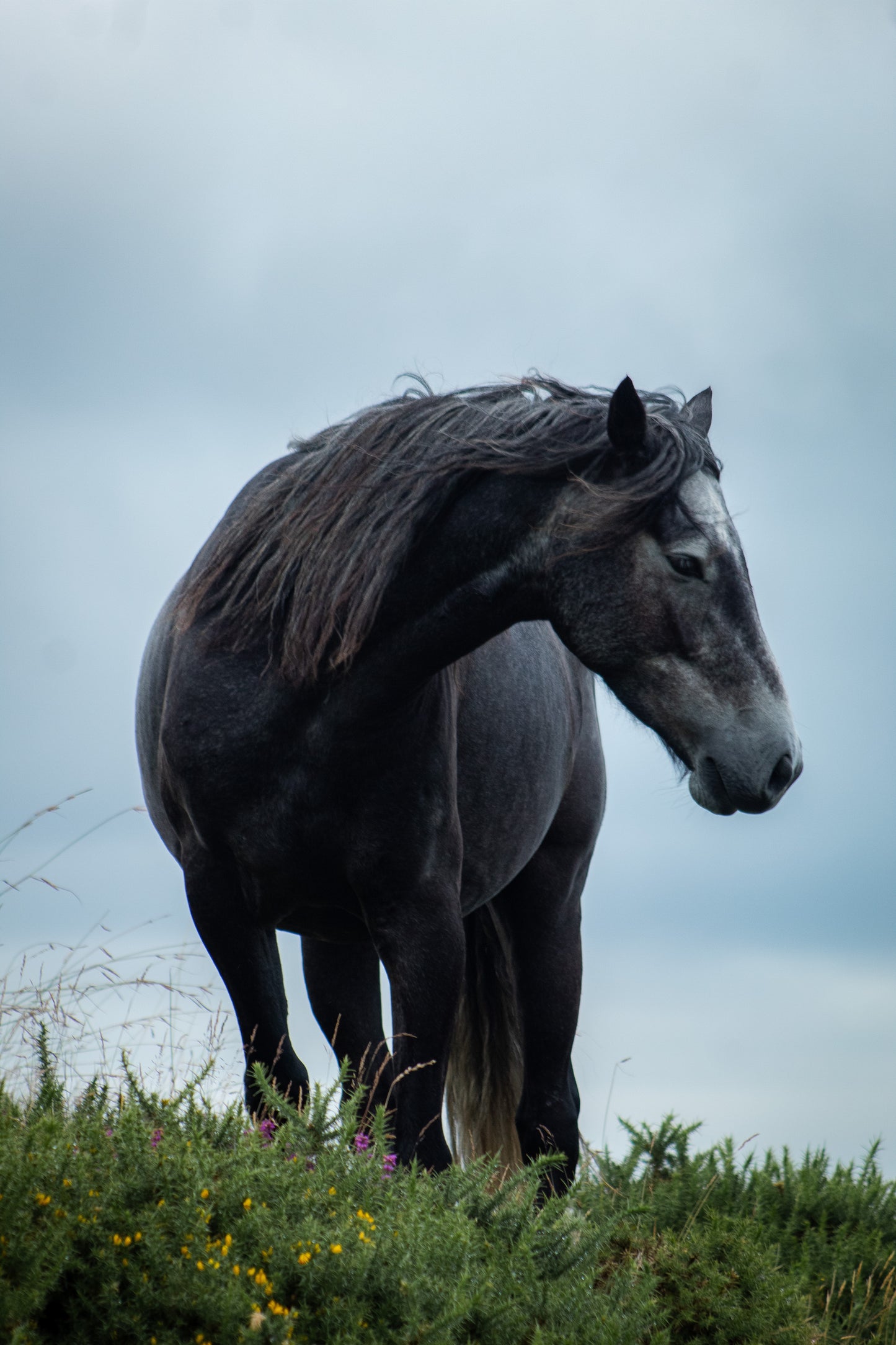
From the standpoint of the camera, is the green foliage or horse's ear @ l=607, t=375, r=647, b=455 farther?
the green foliage

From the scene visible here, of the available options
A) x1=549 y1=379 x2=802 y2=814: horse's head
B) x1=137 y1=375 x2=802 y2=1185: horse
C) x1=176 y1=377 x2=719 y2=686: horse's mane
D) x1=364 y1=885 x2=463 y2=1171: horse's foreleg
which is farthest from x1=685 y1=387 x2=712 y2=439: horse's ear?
x1=364 y1=885 x2=463 y2=1171: horse's foreleg

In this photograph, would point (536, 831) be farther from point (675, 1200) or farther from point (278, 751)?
point (675, 1200)

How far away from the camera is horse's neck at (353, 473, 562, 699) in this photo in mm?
3537

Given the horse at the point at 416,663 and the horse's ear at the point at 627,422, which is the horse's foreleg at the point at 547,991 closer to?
the horse at the point at 416,663

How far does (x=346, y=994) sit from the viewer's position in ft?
16.0

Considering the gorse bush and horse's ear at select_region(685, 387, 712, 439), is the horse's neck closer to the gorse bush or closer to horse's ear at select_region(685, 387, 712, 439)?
horse's ear at select_region(685, 387, 712, 439)

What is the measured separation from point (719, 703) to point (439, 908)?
107 cm

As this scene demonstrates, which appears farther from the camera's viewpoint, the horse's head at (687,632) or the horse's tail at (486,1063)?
the horse's tail at (486,1063)

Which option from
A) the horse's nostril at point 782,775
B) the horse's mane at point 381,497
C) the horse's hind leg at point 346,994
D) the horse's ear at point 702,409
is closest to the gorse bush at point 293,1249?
the horse's hind leg at point 346,994

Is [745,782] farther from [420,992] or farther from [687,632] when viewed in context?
[420,992]

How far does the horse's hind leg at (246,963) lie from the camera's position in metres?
4.02

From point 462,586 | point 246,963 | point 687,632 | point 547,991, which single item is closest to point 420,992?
point 246,963

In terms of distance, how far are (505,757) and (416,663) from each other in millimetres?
986

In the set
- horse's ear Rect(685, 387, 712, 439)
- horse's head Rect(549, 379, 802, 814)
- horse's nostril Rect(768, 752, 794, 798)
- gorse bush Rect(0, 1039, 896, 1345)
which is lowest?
gorse bush Rect(0, 1039, 896, 1345)
